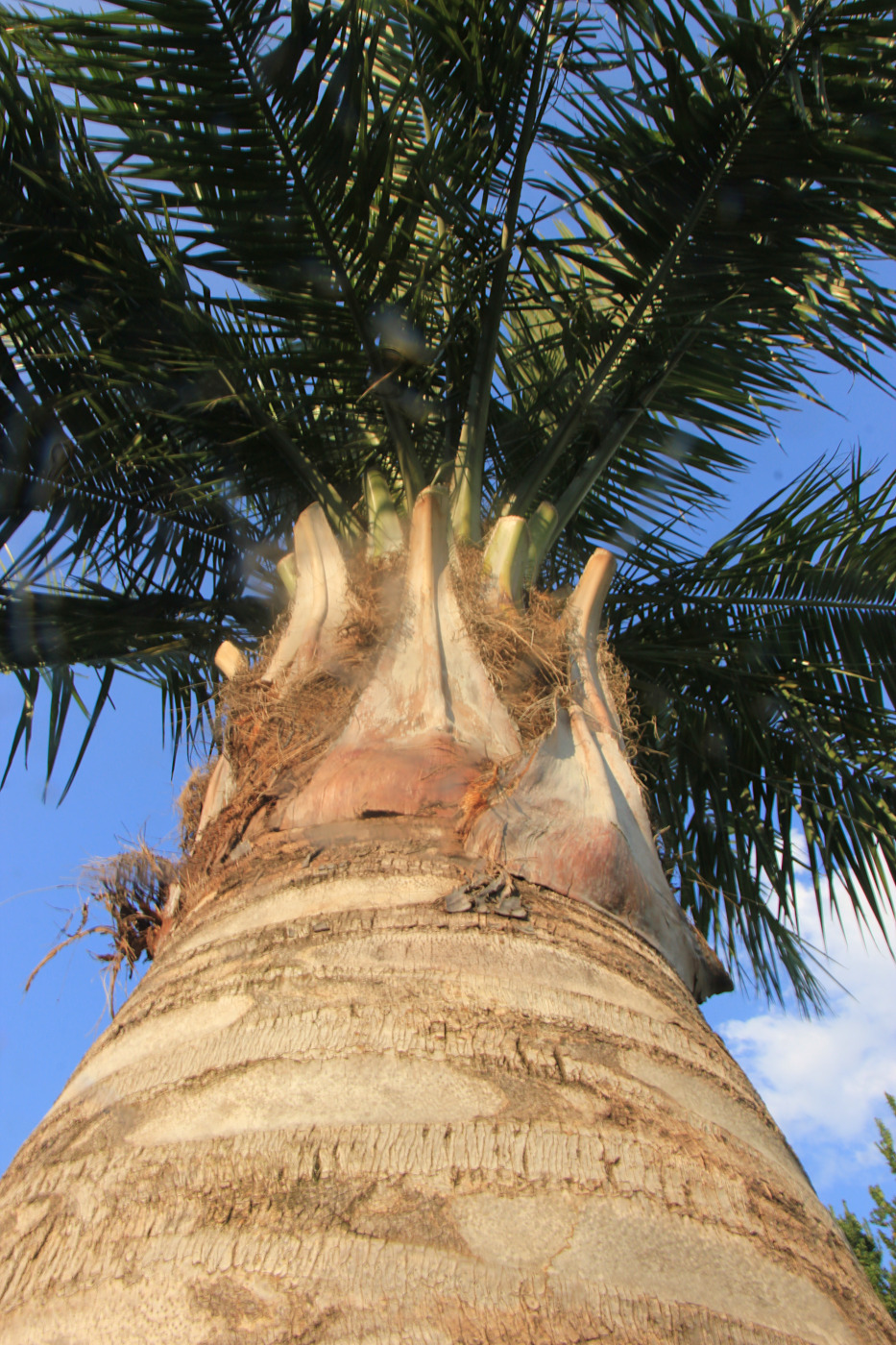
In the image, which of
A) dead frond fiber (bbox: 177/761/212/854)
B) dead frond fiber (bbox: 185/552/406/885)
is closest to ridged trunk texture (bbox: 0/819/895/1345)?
dead frond fiber (bbox: 185/552/406/885)

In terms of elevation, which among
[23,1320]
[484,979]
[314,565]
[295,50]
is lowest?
[23,1320]

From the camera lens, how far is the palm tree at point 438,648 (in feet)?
4.03

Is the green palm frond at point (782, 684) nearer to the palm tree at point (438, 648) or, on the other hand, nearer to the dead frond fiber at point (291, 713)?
the palm tree at point (438, 648)

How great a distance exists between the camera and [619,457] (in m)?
4.33

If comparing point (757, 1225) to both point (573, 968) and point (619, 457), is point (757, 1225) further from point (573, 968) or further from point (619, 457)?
point (619, 457)

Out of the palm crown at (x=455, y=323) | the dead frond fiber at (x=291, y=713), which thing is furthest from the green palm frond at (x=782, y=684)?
the dead frond fiber at (x=291, y=713)

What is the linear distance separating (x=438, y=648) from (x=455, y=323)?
1312 mm

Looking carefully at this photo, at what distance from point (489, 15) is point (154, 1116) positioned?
319 cm

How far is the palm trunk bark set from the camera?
3.67 feet

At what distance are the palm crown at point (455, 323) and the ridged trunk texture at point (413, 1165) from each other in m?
1.42

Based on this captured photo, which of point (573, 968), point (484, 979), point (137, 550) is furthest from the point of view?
point (137, 550)

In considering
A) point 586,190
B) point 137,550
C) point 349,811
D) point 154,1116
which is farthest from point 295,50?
point 154,1116

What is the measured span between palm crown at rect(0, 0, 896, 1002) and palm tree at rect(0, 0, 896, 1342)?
0.02 meters

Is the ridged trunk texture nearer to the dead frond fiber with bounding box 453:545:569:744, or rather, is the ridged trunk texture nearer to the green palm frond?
the dead frond fiber with bounding box 453:545:569:744
